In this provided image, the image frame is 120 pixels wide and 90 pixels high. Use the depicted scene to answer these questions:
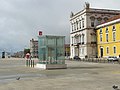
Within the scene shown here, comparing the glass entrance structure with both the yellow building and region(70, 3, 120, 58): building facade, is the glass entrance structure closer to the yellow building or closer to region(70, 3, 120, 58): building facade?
the yellow building

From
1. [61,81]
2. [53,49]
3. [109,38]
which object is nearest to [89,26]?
[109,38]

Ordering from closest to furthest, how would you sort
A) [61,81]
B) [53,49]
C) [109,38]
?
[61,81], [53,49], [109,38]

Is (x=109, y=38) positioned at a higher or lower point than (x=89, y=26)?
lower

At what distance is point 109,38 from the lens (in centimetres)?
8206

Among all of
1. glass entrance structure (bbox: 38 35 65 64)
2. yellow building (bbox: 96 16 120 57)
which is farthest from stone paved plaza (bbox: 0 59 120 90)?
yellow building (bbox: 96 16 120 57)

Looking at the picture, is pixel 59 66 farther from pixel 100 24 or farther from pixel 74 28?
pixel 74 28

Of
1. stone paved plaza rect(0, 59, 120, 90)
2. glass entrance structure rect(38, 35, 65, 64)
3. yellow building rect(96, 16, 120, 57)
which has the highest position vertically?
yellow building rect(96, 16, 120, 57)

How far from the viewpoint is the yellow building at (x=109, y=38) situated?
3029 inches

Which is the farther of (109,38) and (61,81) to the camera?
(109,38)

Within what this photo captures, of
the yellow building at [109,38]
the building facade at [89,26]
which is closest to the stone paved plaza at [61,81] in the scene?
the yellow building at [109,38]

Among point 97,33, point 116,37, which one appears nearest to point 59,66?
point 116,37

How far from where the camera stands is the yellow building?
3029 inches

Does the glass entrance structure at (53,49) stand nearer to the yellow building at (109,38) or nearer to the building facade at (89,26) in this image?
the yellow building at (109,38)

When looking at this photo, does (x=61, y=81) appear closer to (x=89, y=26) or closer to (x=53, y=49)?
(x=53, y=49)
